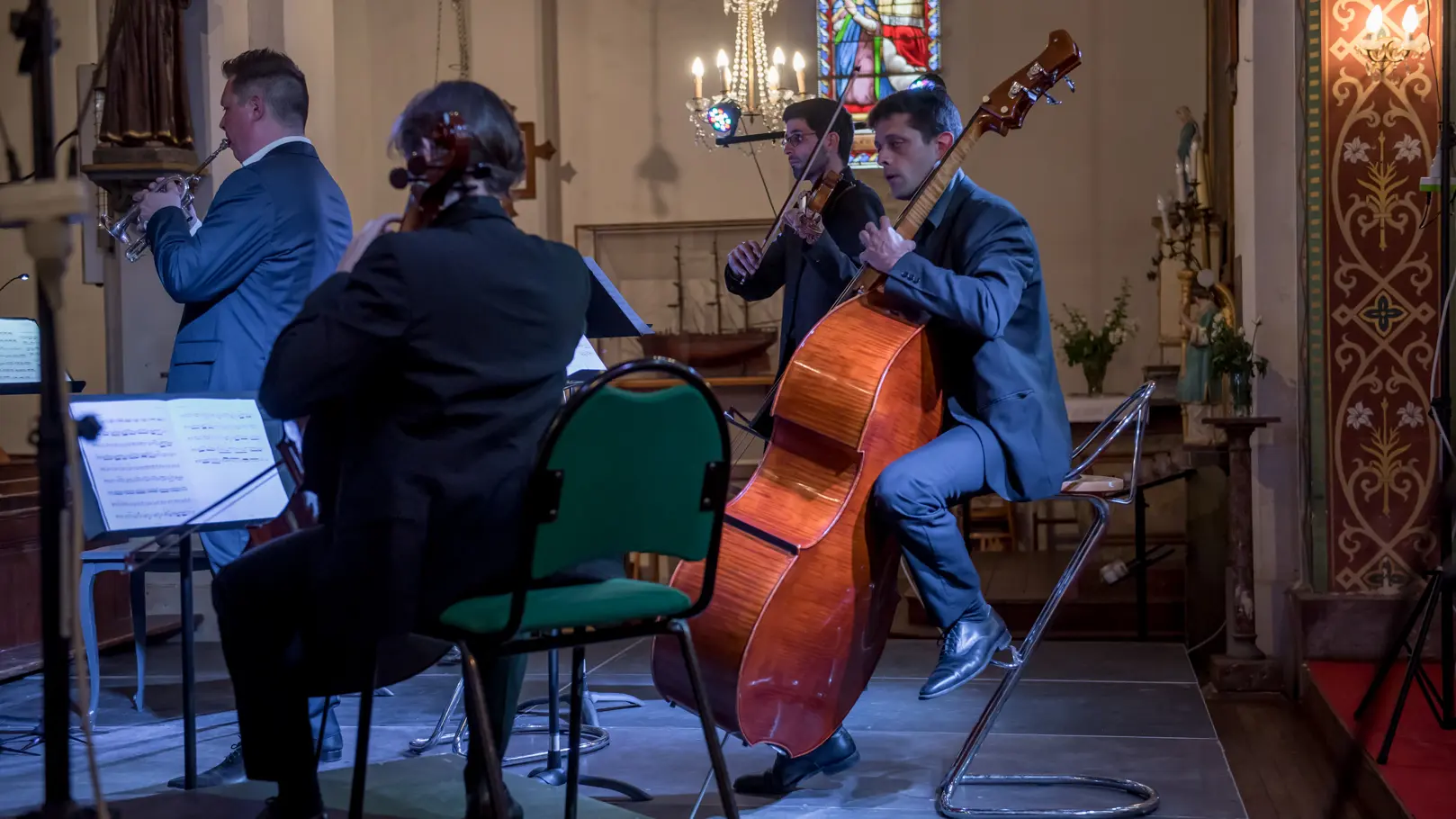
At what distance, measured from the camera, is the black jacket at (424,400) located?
200cm

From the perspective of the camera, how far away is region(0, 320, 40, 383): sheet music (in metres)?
4.25

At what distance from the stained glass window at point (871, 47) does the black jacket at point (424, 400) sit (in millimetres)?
8039

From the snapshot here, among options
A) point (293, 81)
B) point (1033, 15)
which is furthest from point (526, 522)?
point (1033, 15)

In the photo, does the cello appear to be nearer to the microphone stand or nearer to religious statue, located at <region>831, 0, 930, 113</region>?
the microphone stand

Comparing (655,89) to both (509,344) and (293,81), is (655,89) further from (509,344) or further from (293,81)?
(509,344)

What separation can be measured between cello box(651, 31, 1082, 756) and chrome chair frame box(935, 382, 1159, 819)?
0.28 m

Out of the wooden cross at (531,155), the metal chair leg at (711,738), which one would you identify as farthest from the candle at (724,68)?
the metal chair leg at (711,738)

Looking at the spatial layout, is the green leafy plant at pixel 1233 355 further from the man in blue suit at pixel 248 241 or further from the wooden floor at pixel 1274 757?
the man in blue suit at pixel 248 241

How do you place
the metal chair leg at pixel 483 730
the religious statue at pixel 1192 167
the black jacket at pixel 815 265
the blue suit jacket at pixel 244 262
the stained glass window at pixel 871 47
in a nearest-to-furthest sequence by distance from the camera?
the metal chair leg at pixel 483 730
the blue suit jacket at pixel 244 262
the black jacket at pixel 815 265
the religious statue at pixel 1192 167
the stained glass window at pixel 871 47

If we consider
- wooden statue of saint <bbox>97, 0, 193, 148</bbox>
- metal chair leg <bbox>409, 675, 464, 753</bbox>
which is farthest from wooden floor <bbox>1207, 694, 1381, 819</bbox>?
wooden statue of saint <bbox>97, 0, 193, 148</bbox>

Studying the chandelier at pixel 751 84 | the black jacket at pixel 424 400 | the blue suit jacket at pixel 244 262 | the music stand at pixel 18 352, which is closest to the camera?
the black jacket at pixel 424 400

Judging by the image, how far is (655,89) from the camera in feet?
34.1

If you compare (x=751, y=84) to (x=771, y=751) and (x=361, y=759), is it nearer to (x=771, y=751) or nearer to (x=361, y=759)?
(x=771, y=751)

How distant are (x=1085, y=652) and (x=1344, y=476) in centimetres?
110
